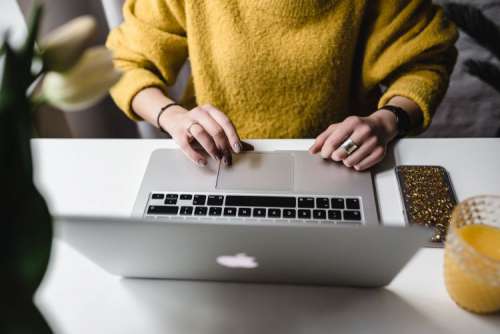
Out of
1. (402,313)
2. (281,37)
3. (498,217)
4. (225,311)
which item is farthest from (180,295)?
(281,37)

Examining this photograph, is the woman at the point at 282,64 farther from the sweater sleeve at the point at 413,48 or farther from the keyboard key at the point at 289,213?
the keyboard key at the point at 289,213

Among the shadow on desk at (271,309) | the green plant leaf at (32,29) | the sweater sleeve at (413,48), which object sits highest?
the green plant leaf at (32,29)

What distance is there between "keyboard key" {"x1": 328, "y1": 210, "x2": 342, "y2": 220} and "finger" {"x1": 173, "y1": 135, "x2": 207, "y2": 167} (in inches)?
9.2

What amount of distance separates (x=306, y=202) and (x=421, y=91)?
366 millimetres

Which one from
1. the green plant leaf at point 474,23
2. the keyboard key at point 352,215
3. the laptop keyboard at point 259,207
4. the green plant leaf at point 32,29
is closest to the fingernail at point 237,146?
the laptop keyboard at point 259,207

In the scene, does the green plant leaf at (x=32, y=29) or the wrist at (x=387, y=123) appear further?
the wrist at (x=387, y=123)

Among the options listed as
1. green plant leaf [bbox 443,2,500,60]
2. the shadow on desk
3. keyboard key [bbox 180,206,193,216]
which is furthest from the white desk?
green plant leaf [bbox 443,2,500,60]

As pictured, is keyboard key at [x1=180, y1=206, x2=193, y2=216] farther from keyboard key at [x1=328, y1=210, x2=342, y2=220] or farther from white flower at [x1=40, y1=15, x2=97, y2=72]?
white flower at [x1=40, y1=15, x2=97, y2=72]

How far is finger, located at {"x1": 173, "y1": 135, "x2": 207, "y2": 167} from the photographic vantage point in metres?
0.69

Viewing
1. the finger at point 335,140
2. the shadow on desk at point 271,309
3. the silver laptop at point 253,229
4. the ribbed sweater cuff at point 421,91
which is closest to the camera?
the silver laptop at point 253,229

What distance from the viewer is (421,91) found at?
784 millimetres

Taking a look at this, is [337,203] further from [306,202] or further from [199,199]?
[199,199]

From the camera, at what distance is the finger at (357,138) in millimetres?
672

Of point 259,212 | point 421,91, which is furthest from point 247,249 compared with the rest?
point 421,91
